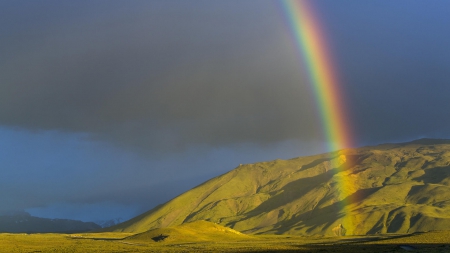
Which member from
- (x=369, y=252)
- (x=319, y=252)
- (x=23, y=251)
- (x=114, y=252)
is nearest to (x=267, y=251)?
(x=319, y=252)

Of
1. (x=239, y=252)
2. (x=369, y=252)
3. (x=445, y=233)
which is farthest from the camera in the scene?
(x=445, y=233)

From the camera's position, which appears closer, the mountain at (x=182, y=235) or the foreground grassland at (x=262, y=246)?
the foreground grassland at (x=262, y=246)

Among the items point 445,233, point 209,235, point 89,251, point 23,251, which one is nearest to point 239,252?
point 89,251

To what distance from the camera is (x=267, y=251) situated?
109 meters

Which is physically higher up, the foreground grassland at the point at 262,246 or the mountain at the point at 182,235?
the mountain at the point at 182,235

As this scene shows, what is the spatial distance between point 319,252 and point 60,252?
55.7m

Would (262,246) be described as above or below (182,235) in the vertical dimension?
below

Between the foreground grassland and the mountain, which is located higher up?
the mountain

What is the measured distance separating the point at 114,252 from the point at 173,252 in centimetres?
1288

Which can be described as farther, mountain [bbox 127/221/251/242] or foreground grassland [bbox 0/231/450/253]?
mountain [bbox 127/221/251/242]

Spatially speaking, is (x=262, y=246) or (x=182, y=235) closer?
(x=262, y=246)

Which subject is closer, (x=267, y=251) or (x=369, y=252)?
(x=369, y=252)

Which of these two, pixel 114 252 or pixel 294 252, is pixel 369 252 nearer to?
pixel 294 252

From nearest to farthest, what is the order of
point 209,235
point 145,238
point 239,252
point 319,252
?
point 319,252 → point 239,252 → point 145,238 → point 209,235
